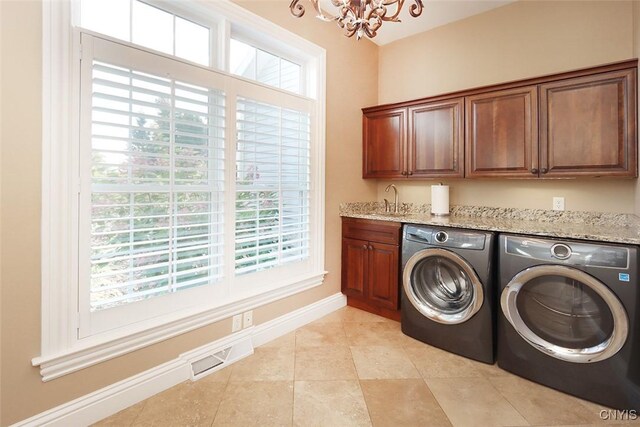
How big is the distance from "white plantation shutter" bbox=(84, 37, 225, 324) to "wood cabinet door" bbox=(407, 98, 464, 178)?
184 centimetres

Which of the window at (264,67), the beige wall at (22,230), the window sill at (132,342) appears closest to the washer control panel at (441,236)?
the window sill at (132,342)

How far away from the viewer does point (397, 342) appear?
2.45 m

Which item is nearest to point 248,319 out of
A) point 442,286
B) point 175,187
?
point 175,187

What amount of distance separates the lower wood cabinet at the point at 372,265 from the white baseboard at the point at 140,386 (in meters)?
0.81

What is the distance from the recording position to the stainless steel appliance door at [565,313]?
1.70 m

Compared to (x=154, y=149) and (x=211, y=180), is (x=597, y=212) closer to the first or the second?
(x=211, y=180)

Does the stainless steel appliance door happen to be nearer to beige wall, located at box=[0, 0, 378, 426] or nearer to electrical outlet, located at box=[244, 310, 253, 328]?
electrical outlet, located at box=[244, 310, 253, 328]

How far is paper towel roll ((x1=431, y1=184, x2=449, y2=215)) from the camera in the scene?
9.59ft

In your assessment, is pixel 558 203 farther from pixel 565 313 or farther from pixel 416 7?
pixel 416 7

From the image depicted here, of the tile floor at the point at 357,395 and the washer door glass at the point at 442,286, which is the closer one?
the tile floor at the point at 357,395

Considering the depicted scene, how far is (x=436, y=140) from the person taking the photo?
286 cm

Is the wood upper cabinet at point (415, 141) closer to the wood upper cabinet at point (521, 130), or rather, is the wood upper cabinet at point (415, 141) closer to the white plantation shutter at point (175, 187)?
the wood upper cabinet at point (521, 130)

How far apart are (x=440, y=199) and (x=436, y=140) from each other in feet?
1.82

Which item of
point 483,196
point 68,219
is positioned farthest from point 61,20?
point 483,196
